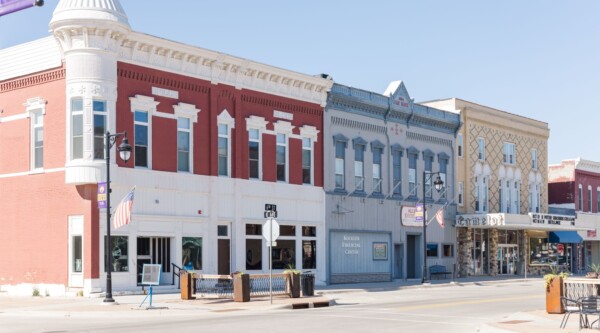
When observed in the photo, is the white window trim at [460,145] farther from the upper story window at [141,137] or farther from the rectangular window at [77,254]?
the rectangular window at [77,254]

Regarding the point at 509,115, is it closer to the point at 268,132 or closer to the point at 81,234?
the point at 268,132

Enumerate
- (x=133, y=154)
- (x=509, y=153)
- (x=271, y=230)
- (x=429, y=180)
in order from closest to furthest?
(x=271, y=230), (x=133, y=154), (x=429, y=180), (x=509, y=153)

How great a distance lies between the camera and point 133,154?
35.7 m

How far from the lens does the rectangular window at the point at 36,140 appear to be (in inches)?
1415

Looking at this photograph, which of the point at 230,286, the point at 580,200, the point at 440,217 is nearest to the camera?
the point at 230,286

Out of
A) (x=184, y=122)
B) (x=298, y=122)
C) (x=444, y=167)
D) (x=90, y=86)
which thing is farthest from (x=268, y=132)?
(x=444, y=167)

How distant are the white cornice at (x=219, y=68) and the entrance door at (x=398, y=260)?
10.8m

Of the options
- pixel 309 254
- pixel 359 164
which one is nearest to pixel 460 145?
pixel 359 164

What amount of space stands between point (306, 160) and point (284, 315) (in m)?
20.4

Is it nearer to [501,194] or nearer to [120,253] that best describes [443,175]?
[501,194]

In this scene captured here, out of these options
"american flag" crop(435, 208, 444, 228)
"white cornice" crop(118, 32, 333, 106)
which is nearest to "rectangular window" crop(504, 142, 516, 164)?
"american flag" crop(435, 208, 444, 228)

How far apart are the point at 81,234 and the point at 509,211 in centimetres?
3660

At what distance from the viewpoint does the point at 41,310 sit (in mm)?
27172

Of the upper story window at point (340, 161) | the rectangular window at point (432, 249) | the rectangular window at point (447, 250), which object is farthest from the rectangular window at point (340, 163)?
the rectangular window at point (447, 250)
